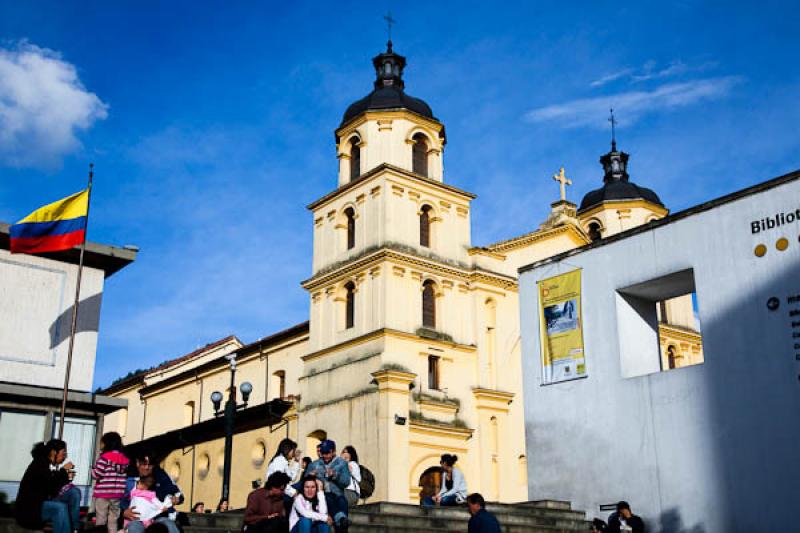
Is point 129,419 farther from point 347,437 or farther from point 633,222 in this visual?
point 633,222

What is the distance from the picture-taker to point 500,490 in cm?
3297

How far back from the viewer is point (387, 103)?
3562 cm

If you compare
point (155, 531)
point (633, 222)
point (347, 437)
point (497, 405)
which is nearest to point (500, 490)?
point (497, 405)

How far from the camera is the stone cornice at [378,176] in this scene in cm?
3409

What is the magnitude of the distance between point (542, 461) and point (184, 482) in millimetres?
26384

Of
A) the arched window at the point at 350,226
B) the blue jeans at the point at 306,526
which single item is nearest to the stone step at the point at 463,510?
the blue jeans at the point at 306,526

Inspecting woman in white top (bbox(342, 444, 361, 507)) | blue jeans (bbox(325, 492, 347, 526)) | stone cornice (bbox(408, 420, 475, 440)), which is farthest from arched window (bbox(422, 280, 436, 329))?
blue jeans (bbox(325, 492, 347, 526))

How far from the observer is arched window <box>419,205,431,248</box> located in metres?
34.9

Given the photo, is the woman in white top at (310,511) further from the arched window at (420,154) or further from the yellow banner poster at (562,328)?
the arched window at (420,154)

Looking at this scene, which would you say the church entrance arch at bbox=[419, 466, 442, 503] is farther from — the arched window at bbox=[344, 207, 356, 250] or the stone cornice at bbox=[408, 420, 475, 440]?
the arched window at bbox=[344, 207, 356, 250]

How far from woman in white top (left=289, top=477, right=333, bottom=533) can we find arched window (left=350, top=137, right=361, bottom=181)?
24759 mm

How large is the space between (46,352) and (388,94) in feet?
59.1

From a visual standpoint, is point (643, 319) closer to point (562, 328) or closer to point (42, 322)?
point (562, 328)

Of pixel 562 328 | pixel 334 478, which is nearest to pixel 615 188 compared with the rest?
pixel 562 328
